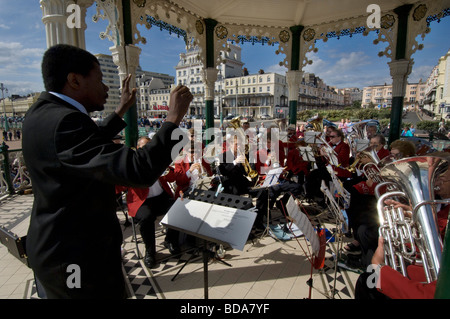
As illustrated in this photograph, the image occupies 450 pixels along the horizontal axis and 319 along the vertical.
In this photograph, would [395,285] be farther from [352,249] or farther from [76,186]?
[352,249]

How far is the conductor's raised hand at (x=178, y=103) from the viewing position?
114 cm

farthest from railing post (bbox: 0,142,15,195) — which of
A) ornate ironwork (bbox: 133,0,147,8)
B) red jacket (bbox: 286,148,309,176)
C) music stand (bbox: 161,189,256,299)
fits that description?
red jacket (bbox: 286,148,309,176)

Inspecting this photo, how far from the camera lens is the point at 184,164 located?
14.4ft

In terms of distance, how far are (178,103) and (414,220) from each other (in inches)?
78.3

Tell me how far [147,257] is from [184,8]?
7.04 metres

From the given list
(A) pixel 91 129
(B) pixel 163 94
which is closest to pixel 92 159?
(A) pixel 91 129

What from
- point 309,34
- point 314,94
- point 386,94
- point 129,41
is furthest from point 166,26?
point 386,94

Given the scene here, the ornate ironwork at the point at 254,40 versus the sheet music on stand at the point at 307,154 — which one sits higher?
the ornate ironwork at the point at 254,40

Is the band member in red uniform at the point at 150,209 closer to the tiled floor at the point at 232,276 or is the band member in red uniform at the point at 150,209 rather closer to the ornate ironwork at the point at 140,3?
the tiled floor at the point at 232,276

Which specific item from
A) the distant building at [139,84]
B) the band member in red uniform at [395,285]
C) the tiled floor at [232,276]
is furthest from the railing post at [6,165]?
the distant building at [139,84]

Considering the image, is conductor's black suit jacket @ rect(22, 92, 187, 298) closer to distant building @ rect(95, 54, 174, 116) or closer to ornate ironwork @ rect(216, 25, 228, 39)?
ornate ironwork @ rect(216, 25, 228, 39)

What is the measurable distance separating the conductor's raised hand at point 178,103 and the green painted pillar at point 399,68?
26.4ft

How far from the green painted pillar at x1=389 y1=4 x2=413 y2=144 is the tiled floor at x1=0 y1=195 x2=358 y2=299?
5.29m
